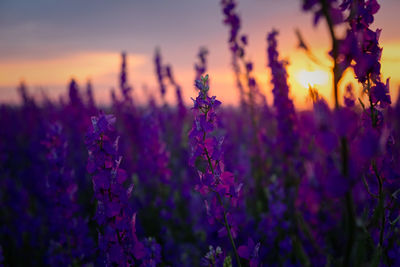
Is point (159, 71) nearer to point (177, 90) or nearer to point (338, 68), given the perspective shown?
point (177, 90)

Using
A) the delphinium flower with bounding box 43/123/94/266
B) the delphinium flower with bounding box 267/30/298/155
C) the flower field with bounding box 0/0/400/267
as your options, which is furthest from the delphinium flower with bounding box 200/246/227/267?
the delphinium flower with bounding box 267/30/298/155

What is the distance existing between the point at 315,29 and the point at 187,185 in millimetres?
3900

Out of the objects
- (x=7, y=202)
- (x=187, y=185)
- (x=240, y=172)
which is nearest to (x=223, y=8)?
(x=240, y=172)

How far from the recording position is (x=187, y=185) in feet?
15.1

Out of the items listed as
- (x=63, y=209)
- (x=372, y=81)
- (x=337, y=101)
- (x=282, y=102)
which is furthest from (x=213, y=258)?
(x=282, y=102)

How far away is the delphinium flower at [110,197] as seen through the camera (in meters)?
1.38

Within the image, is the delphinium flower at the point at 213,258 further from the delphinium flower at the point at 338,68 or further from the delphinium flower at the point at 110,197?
the delphinium flower at the point at 338,68

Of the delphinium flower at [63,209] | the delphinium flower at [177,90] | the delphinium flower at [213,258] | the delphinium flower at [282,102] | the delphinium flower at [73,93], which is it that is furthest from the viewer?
the delphinium flower at [177,90]

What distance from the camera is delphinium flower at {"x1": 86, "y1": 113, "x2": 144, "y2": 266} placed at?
138 centimetres

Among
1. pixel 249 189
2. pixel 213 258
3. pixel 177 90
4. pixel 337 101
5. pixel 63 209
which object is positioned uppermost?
pixel 177 90

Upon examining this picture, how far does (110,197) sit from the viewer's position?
1.42 meters

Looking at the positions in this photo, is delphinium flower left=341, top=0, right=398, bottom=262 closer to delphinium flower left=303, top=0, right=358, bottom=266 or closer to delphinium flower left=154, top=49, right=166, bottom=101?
delphinium flower left=303, top=0, right=358, bottom=266

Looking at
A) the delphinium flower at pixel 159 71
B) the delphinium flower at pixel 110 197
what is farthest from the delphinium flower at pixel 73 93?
the delphinium flower at pixel 110 197

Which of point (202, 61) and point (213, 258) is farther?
point (202, 61)
